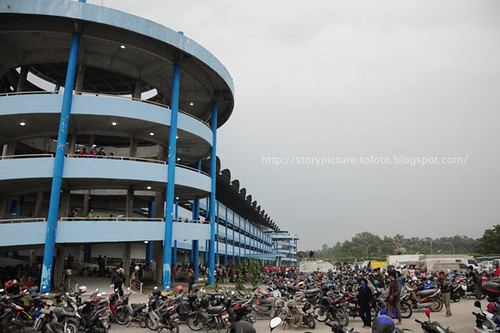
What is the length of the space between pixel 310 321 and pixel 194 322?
3.50 metres

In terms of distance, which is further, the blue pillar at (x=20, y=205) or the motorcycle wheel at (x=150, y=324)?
the blue pillar at (x=20, y=205)

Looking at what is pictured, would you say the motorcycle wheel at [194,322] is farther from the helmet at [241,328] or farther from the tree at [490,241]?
the tree at [490,241]

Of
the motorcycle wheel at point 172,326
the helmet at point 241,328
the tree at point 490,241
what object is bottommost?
the motorcycle wheel at point 172,326

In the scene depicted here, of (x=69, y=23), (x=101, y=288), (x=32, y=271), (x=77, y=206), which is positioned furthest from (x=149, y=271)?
(x=69, y=23)

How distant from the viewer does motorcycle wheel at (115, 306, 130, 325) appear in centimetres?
1064

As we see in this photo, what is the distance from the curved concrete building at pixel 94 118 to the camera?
16.8 meters

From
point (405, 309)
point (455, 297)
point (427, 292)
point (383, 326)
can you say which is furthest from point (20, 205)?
point (383, 326)

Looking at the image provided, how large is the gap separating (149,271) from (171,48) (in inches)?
613

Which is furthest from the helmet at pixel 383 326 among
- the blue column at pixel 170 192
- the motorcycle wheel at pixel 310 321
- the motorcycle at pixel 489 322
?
the blue column at pixel 170 192

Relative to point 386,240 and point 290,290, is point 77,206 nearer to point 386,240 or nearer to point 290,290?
point 290,290

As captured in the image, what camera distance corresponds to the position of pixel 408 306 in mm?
11383

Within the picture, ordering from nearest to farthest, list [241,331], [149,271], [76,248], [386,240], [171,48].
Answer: [241,331]
[171,48]
[149,271]
[76,248]
[386,240]

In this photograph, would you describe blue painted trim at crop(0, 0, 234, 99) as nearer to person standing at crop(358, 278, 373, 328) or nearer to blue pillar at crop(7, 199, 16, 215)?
person standing at crop(358, 278, 373, 328)

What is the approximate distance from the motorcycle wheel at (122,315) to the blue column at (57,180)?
704 centimetres
